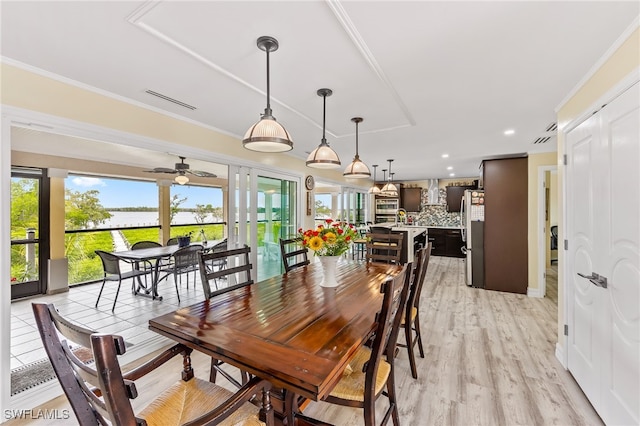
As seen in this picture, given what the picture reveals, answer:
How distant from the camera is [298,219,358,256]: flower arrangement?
221 cm

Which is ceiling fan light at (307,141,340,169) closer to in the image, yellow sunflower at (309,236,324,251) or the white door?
yellow sunflower at (309,236,324,251)

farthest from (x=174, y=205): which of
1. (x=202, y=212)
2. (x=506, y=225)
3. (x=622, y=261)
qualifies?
(x=622, y=261)

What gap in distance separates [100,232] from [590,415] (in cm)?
758

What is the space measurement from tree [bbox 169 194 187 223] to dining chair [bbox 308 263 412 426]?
653cm

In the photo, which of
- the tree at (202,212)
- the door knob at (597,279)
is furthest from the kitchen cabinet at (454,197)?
the tree at (202,212)

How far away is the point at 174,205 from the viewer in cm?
695

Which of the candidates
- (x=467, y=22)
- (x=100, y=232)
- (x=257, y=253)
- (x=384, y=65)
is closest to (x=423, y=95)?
(x=384, y=65)

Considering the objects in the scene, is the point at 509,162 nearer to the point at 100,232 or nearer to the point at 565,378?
the point at 565,378

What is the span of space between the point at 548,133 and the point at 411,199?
17.8 feet

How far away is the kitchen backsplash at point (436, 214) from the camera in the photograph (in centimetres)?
864

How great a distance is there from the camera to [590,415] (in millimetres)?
1897

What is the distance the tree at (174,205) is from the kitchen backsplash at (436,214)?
7.15m

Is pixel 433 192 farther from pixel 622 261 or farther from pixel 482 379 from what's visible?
pixel 622 261

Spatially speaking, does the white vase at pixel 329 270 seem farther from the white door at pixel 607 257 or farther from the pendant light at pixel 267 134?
the white door at pixel 607 257
